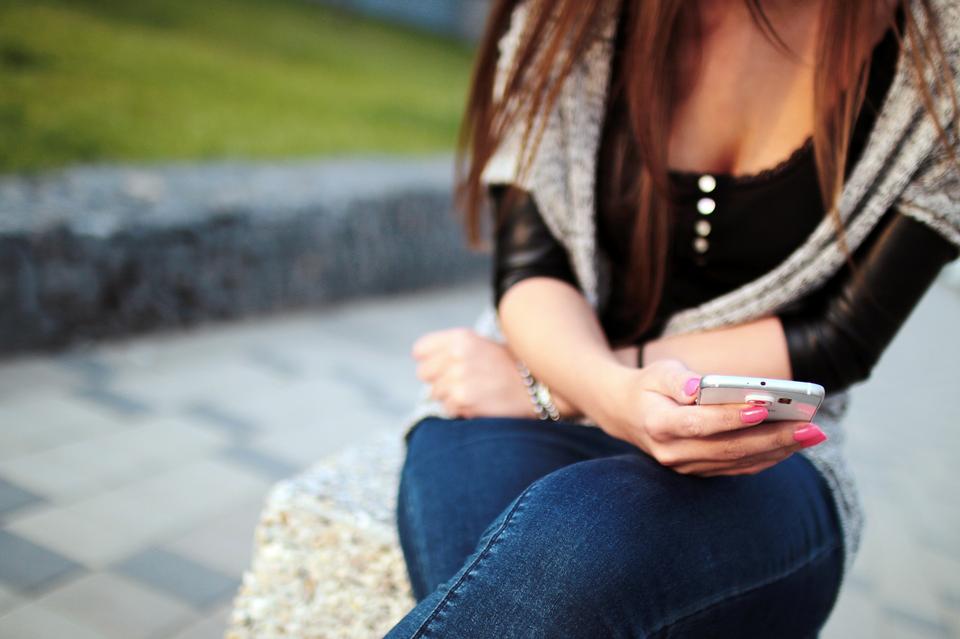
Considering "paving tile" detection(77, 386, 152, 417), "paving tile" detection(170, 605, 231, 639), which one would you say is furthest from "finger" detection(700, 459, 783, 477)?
"paving tile" detection(77, 386, 152, 417)

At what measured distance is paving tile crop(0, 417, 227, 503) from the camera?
8.34 ft

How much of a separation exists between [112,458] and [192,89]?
158 inches

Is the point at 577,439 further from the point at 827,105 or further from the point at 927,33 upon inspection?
the point at 927,33

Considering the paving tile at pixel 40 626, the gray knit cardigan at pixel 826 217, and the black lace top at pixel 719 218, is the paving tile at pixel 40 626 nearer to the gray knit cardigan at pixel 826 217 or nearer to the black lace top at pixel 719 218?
the gray knit cardigan at pixel 826 217

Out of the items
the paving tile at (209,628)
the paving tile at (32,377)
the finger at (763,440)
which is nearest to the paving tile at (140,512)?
the paving tile at (209,628)

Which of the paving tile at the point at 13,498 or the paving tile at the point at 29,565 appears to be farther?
the paving tile at the point at 13,498

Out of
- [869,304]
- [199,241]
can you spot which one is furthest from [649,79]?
[199,241]

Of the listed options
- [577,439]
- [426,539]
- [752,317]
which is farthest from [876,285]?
[426,539]

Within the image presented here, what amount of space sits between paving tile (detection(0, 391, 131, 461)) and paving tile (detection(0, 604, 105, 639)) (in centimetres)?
74

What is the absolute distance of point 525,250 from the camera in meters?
1.66

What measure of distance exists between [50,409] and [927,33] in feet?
8.50

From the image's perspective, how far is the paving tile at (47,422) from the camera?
2.72m

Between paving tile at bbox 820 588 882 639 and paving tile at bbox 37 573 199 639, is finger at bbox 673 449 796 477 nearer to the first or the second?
paving tile at bbox 37 573 199 639

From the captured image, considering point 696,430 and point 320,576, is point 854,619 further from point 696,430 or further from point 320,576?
point 696,430
